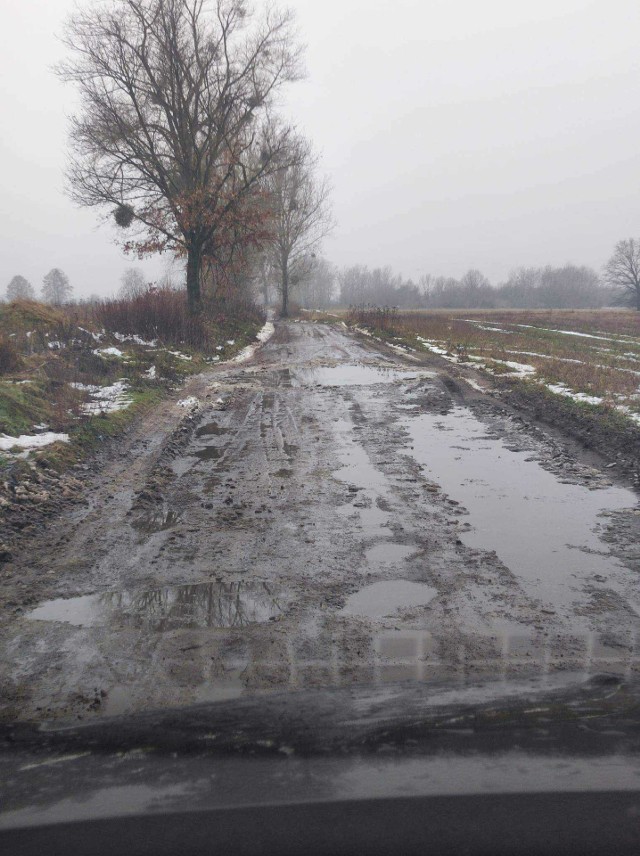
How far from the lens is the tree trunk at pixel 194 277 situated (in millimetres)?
22839

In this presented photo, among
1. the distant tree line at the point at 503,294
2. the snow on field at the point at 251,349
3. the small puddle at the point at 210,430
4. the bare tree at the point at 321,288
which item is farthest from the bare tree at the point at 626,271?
the small puddle at the point at 210,430

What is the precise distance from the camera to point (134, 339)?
17578 mm

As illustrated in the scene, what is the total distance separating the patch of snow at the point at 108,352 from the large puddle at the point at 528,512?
826 cm

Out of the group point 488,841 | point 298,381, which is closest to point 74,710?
point 488,841

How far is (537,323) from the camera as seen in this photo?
41812 mm

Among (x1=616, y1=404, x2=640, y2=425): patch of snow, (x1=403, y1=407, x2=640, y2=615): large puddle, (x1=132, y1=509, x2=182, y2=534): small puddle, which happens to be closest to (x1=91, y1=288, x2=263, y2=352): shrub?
(x1=403, y1=407, x2=640, y2=615): large puddle

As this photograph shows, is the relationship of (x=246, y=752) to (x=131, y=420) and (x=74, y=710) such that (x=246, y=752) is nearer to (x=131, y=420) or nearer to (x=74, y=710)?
(x=74, y=710)

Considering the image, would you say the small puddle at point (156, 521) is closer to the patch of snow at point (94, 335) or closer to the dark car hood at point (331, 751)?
the dark car hood at point (331, 751)

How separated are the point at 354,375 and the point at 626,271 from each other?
245 ft

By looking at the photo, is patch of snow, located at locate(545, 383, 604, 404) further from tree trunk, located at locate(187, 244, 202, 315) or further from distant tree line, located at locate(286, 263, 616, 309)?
distant tree line, located at locate(286, 263, 616, 309)

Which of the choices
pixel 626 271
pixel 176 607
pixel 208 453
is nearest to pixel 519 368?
pixel 208 453

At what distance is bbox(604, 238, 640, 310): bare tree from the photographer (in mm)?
76875

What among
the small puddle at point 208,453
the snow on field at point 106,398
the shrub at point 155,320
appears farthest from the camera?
the shrub at point 155,320

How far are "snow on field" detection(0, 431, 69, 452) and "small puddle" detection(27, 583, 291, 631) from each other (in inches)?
136
